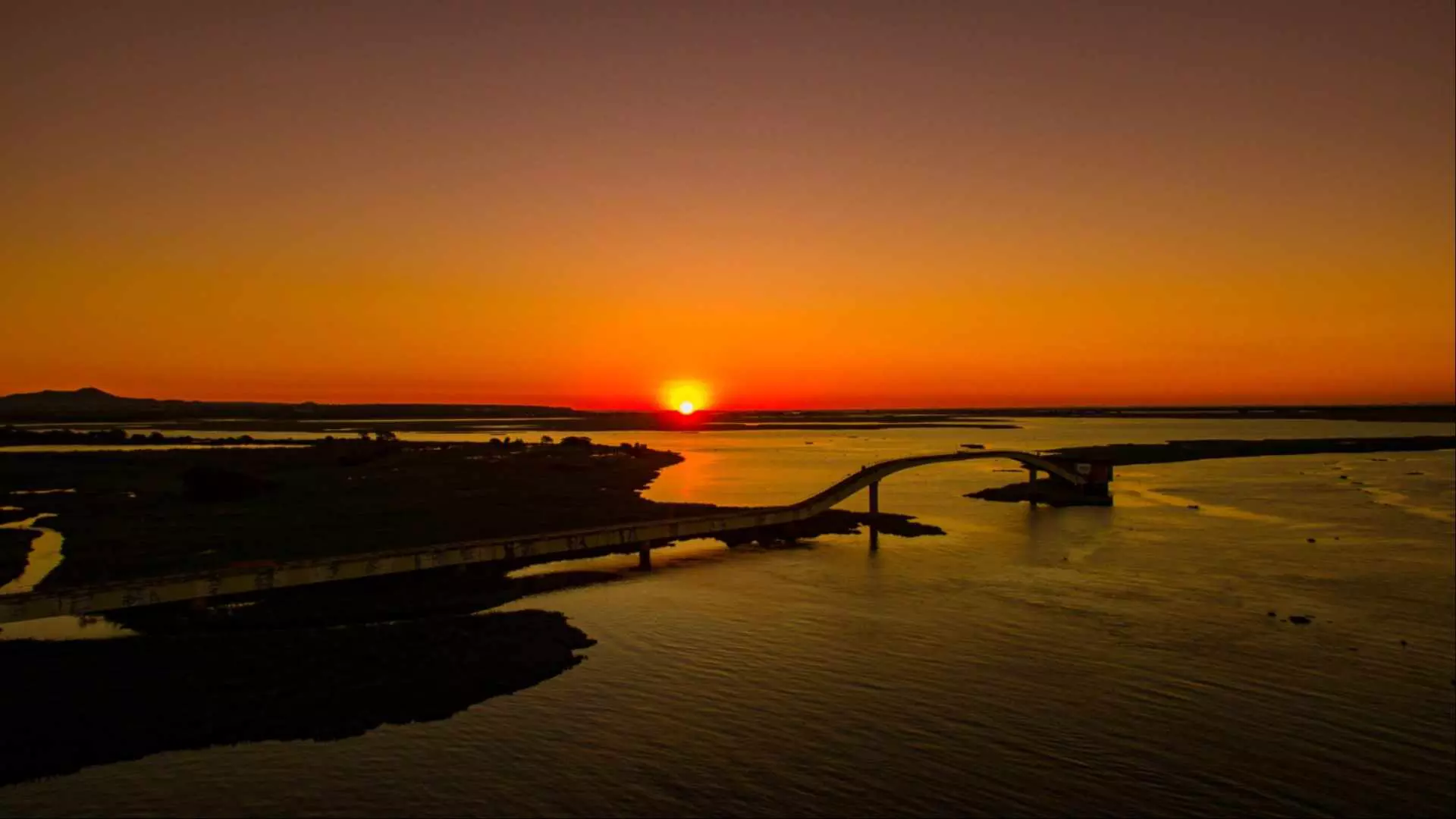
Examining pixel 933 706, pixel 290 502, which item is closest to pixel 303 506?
pixel 290 502

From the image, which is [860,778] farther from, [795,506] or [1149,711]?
[795,506]

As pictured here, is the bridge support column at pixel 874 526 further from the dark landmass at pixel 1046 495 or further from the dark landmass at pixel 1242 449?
the dark landmass at pixel 1242 449

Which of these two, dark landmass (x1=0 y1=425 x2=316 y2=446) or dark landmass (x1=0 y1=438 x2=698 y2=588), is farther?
dark landmass (x1=0 y1=425 x2=316 y2=446)

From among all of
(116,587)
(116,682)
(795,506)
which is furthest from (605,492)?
(116,682)

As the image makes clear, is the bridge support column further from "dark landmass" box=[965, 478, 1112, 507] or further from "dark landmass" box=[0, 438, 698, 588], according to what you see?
"dark landmass" box=[965, 478, 1112, 507]

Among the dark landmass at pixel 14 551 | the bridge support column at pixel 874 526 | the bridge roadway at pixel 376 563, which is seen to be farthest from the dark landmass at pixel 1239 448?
the dark landmass at pixel 14 551

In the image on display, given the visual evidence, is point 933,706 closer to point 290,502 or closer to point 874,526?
point 874,526

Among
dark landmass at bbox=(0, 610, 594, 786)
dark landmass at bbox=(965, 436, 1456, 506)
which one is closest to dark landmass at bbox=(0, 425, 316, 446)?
dark landmass at bbox=(0, 610, 594, 786)
